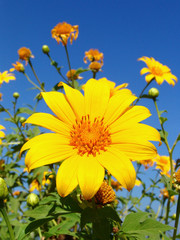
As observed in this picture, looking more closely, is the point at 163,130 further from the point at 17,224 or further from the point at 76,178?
the point at 17,224

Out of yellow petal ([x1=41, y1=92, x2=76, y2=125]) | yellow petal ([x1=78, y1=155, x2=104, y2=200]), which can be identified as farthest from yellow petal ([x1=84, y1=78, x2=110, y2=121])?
yellow petal ([x1=78, y1=155, x2=104, y2=200])

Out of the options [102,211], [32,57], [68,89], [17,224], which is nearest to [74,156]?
[102,211]

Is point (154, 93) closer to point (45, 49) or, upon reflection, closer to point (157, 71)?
point (157, 71)

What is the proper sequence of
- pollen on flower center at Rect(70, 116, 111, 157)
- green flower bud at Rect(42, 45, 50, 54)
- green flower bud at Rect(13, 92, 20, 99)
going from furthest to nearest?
green flower bud at Rect(13, 92, 20, 99) → green flower bud at Rect(42, 45, 50, 54) → pollen on flower center at Rect(70, 116, 111, 157)

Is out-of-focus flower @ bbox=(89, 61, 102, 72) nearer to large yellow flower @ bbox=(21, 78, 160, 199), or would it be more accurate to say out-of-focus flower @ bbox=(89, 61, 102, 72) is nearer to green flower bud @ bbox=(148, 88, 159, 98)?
green flower bud @ bbox=(148, 88, 159, 98)

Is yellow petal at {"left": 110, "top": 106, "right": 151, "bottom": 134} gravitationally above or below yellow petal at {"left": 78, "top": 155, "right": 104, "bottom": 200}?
above

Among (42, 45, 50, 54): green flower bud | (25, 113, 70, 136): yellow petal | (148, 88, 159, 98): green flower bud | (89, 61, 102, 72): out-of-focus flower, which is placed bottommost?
(25, 113, 70, 136): yellow petal

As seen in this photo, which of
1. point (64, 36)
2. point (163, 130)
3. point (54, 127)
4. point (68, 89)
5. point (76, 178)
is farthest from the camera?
point (64, 36)

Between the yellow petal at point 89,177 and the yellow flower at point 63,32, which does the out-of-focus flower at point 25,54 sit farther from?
the yellow petal at point 89,177
